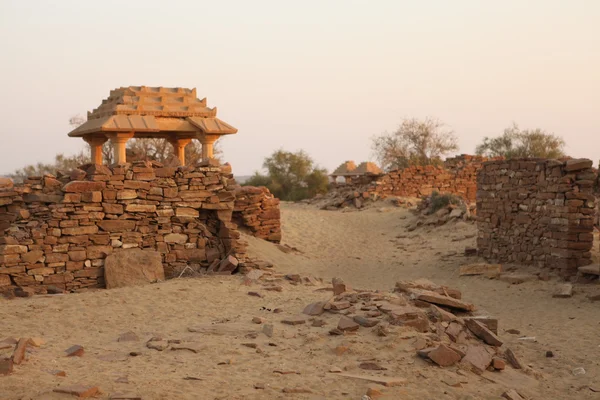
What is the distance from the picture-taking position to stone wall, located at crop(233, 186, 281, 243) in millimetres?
14617

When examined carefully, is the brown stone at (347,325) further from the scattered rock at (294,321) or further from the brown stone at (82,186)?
the brown stone at (82,186)

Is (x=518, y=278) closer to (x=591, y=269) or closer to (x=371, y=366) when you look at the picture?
(x=591, y=269)

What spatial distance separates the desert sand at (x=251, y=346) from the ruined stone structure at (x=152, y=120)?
4.10 m

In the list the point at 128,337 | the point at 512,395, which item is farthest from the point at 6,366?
the point at 512,395

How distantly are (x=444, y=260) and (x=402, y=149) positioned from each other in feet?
63.5

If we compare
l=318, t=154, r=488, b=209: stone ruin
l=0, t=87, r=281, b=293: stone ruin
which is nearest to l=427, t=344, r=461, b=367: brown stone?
l=0, t=87, r=281, b=293: stone ruin

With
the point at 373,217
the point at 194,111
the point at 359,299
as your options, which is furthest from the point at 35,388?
the point at 373,217

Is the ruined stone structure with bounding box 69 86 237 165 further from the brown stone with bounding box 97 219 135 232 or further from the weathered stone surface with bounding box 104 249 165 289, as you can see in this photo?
the weathered stone surface with bounding box 104 249 165 289

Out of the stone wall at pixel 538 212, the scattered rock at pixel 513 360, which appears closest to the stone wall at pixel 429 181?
the stone wall at pixel 538 212

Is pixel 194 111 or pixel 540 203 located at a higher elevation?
pixel 194 111

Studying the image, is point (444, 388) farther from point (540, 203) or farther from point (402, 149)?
point (402, 149)

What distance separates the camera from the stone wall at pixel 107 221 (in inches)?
402

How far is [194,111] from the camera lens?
1423 centimetres

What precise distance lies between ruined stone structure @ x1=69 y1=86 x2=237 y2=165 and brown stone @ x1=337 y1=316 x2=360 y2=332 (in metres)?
7.17
